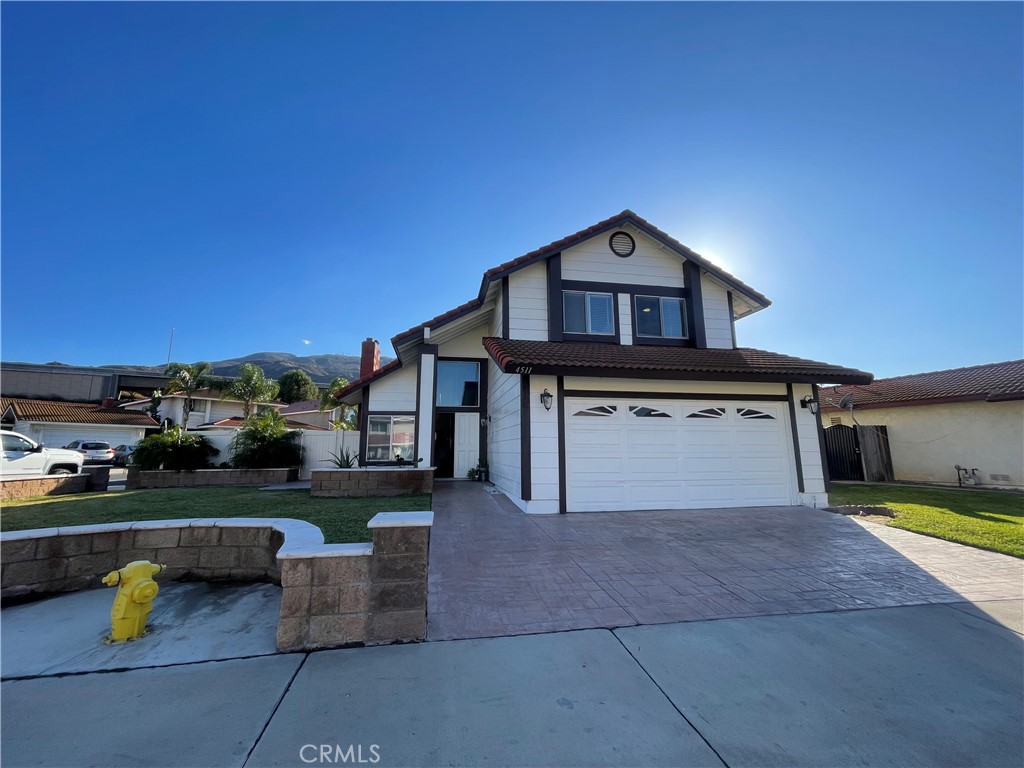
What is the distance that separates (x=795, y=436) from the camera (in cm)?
900

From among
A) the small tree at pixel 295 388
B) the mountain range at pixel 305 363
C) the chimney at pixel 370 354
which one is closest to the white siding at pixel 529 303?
the chimney at pixel 370 354

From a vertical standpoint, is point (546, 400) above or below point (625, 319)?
below

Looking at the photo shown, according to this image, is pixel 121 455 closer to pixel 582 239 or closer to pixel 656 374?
pixel 582 239

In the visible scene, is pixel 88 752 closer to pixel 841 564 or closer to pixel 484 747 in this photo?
pixel 484 747

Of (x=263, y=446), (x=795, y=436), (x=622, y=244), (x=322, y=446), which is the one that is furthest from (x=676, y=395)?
(x=263, y=446)

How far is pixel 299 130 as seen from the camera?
934 centimetres

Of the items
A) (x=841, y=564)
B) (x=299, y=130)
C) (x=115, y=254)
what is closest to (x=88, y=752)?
(x=841, y=564)

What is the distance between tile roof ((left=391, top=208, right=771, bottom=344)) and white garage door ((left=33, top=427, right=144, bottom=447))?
27.0 metres

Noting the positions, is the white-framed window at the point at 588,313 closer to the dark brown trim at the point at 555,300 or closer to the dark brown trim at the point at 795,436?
the dark brown trim at the point at 555,300

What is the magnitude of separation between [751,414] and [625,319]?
148 inches

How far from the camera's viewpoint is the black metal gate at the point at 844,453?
15.1 meters

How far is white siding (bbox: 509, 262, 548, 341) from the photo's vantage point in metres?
10.1

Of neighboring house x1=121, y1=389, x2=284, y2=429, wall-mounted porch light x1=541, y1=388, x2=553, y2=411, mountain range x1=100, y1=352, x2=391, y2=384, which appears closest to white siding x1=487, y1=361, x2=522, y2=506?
wall-mounted porch light x1=541, y1=388, x2=553, y2=411

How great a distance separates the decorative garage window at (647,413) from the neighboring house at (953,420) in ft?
37.3
